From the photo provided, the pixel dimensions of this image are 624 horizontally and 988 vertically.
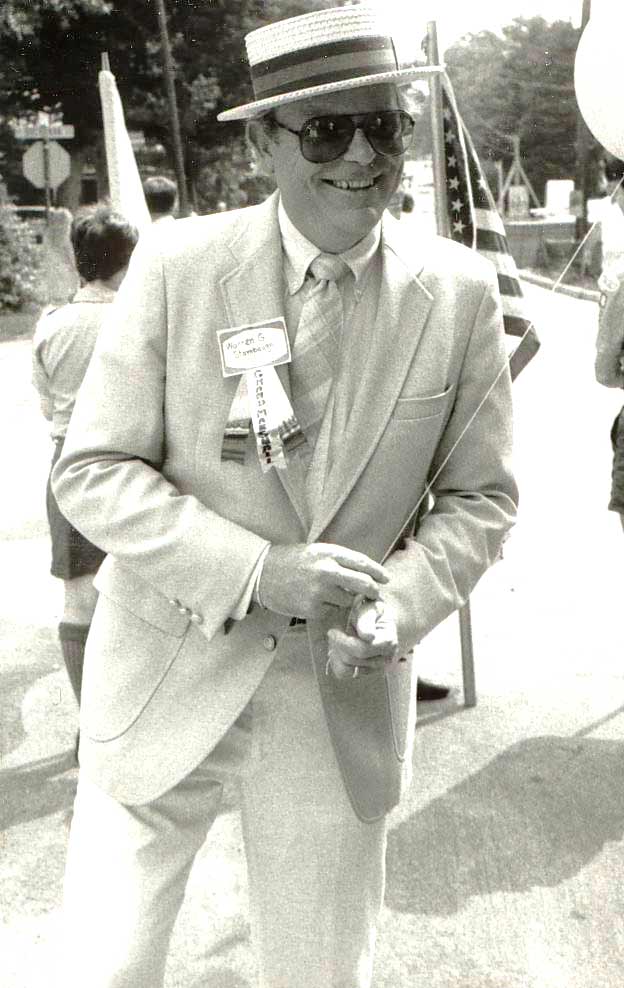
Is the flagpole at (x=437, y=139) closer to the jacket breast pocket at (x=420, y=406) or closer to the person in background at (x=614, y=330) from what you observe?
the person in background at (x=614, y=330)

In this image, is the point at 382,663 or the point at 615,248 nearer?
the point at 382,663

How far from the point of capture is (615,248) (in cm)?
346

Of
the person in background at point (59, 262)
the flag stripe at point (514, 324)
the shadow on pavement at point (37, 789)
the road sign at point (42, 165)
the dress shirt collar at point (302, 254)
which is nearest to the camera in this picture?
A: the dress shirt collar at point (302, 254)

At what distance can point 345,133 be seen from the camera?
6.69 ft

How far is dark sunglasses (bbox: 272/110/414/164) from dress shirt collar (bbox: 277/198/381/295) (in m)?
0.12

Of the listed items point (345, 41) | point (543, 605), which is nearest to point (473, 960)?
point (345, 41)

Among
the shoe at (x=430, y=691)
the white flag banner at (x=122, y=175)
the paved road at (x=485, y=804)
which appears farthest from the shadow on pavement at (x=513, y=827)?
the white flag banner at (x=122, y=175)

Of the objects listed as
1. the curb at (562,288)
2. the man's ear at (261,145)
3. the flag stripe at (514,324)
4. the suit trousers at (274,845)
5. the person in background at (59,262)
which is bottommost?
the person in background at (59,262)

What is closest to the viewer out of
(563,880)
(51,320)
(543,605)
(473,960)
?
(473,960)

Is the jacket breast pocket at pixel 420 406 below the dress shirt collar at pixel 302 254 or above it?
below

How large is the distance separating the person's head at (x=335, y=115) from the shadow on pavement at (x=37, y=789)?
2.61 meters

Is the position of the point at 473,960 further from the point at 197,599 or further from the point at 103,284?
the point at 103,284

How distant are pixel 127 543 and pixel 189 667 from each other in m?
0.24

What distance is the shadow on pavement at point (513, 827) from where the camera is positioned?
3.64 meters
